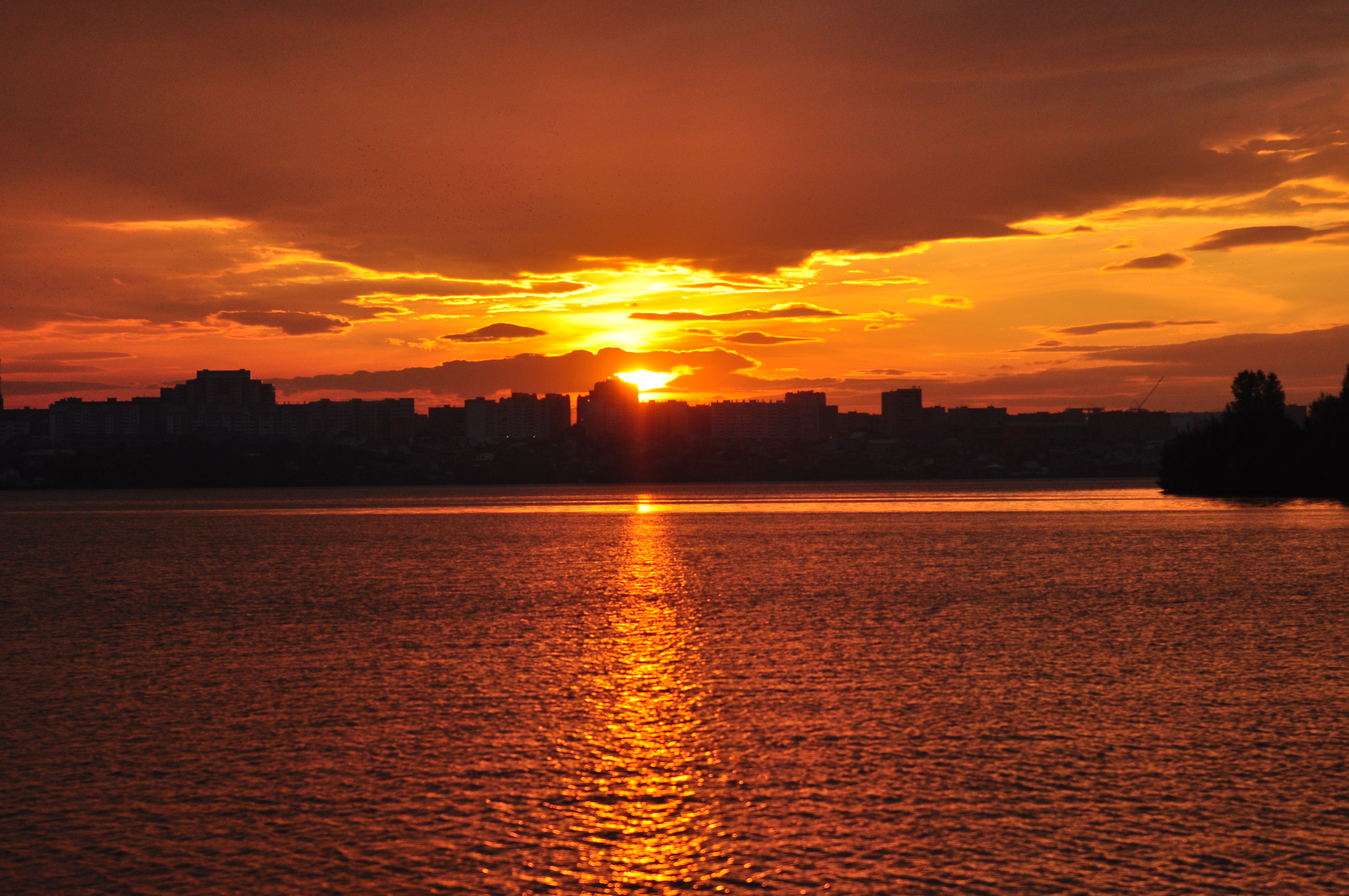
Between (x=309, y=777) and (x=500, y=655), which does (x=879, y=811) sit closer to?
(x=309, y=777)

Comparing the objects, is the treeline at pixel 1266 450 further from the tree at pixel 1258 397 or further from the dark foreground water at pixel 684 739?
the dark foreground water at pixel 684 739

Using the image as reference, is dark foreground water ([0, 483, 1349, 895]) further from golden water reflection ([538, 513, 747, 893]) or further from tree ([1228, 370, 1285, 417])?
tree ([1228, 370, 1285, 417])

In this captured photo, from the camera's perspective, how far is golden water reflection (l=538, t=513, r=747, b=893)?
46.9ft

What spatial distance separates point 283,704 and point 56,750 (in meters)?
5.42

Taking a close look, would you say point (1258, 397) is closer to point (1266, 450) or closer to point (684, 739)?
point (1266, 450)

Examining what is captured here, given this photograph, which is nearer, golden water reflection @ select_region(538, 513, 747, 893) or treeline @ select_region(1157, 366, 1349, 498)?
golden water reflection @ select_region(538, 513, 747, 893)

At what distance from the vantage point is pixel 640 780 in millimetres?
19000

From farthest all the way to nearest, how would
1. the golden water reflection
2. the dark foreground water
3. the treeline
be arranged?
the treeline, the dark foreground water, the golden water reflection

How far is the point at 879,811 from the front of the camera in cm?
1684

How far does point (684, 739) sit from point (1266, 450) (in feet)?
534

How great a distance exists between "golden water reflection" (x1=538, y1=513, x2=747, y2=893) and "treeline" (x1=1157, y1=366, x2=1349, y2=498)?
5248 inches

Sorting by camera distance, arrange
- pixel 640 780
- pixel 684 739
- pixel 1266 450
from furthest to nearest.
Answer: pixel 1266 450 < pixel 684 739 < pixel 640 780

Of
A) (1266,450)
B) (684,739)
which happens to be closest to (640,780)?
(684,739)

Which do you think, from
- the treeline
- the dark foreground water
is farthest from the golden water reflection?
the treeline
